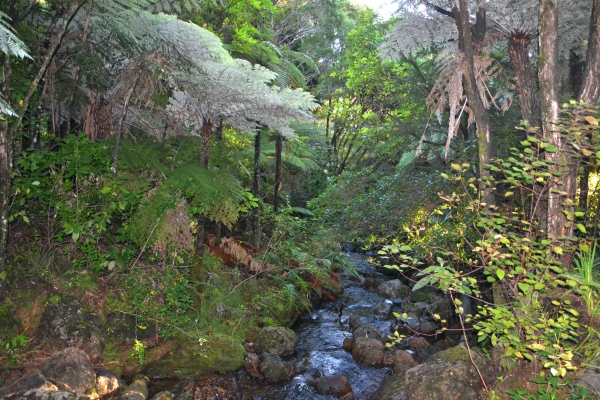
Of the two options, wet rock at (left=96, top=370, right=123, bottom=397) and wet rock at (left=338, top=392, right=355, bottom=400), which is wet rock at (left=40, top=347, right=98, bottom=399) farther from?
wet rock at (left=338, top=392, right=355, bottom=400)

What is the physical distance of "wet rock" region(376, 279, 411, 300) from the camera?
9227 mm

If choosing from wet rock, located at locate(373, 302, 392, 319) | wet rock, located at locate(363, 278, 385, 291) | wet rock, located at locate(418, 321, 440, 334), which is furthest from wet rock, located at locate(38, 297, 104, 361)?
wet rock, located at locate(363, 278, 385, 291)

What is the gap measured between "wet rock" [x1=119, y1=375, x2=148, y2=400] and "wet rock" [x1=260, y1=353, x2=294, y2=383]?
4.79 feet

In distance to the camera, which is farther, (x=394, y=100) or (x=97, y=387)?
(x=394, y=100)

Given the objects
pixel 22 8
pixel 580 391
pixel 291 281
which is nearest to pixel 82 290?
pixel 22 8

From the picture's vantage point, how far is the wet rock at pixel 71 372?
3.64 m

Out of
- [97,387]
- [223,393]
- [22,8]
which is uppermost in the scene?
[22,8]

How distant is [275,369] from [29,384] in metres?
2.70

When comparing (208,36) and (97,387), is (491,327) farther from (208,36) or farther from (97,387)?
(208,36)

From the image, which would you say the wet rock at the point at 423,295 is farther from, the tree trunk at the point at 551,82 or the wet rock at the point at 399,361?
the tree trunk at the point at 551,82

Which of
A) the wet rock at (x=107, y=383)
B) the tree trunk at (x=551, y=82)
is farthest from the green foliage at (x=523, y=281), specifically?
the wet rock at (x=107, y=383)

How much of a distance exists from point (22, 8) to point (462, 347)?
6.25 meters

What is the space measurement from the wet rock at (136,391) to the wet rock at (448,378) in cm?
269

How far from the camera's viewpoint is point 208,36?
5074 millimetres
